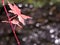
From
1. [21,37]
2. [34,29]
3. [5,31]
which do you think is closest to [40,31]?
[34,29]

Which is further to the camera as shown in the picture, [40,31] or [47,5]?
[47,5]

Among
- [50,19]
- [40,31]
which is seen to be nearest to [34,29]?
[40,31]

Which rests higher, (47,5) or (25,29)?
(47,5)

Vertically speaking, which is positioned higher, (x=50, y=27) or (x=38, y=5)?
(x=38, y=5)

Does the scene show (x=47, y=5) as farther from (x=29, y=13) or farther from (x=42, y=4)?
(x=29, y=13)

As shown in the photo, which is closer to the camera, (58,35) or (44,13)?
(58,35)

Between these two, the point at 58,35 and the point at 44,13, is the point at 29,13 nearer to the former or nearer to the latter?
the point at 44,13
